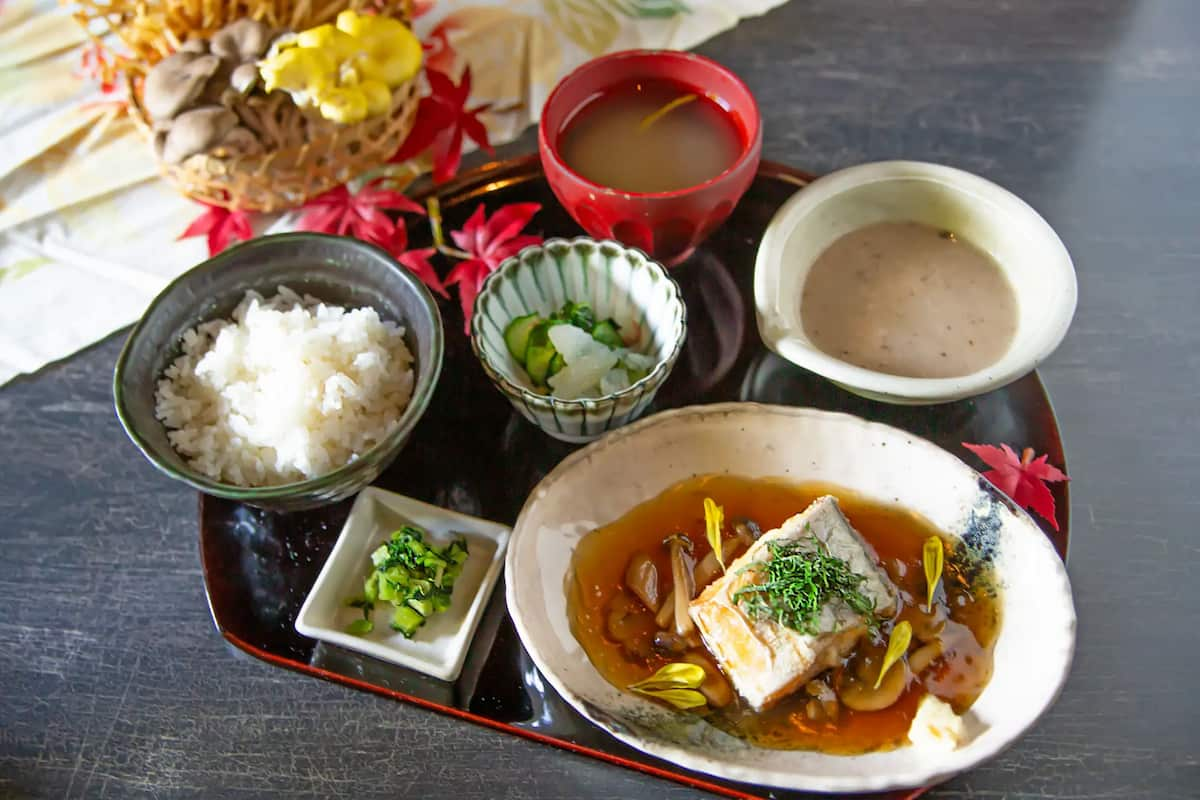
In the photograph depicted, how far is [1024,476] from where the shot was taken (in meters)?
2.01

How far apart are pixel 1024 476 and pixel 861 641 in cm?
56

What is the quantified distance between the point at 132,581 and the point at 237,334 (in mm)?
605

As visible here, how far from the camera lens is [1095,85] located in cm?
284

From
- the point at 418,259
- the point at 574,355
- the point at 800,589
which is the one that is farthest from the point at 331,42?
the point at 800,589

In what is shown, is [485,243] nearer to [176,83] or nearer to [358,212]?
[358,212]

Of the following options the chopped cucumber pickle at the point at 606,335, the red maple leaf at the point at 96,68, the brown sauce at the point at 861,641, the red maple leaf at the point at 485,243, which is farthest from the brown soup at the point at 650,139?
the red maple leaf at the point at 96,68

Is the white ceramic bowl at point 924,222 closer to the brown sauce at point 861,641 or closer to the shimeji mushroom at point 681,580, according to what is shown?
the brown sauce at point 861,641

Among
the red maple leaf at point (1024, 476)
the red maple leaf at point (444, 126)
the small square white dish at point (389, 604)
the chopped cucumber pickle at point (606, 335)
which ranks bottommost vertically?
the red maple leaf at point (1024, 476)

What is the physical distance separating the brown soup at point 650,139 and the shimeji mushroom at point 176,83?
3.01 ft

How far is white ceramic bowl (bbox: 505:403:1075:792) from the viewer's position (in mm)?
1617

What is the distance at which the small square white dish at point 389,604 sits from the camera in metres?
1.82

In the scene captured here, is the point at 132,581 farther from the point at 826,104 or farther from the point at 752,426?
the point at 826,104

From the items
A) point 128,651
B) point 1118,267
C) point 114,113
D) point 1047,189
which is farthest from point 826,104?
point 128,651

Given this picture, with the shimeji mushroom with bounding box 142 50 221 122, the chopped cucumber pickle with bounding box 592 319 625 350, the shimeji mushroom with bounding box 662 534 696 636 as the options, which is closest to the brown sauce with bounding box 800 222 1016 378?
the chopped cucumber pickle with bounding box 592 319 625 350
